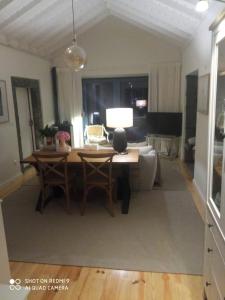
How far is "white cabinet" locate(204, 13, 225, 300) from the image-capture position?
4.75ft

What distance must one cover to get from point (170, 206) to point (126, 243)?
112cm

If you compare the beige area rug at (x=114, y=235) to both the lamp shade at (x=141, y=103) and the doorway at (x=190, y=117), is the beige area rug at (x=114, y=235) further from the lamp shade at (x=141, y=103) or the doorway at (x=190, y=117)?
the lamp shade at (x=141, y=103)

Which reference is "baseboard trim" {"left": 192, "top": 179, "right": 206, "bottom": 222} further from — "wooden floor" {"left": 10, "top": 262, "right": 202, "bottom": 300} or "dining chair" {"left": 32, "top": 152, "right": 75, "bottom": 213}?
"dining chair" {"left": 32, "top": 152, "right": 75, "bottom": 213}

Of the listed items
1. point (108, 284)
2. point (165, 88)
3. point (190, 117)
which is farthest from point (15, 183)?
point (165, 88)

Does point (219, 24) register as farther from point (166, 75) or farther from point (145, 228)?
point (166, 75)

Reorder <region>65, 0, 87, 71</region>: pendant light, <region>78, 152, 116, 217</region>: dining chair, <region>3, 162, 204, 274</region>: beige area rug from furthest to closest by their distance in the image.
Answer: <region>65, 0, 87, 71</region>: pendant light < <region>78, 152, 116, 217</region>: dining chair < <region>3, 162, 204, 274</region>: beige area rug

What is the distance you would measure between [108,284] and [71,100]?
216 inches

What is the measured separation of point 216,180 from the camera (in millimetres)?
1647

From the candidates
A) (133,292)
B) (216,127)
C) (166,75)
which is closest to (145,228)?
(133,292)

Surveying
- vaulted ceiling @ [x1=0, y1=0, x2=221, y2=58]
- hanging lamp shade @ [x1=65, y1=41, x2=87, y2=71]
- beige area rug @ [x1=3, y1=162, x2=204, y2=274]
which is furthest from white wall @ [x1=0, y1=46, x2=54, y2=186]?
hanging lamp shade @ [x1=65, y1=41, x2=87, y2=71]

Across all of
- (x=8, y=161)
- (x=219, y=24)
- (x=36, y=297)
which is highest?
(x=219, y=24)

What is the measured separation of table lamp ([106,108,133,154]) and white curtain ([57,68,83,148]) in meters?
3.43

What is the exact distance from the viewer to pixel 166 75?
20.6 feet

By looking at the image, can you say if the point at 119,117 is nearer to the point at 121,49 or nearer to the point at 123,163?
the point at 123,163
